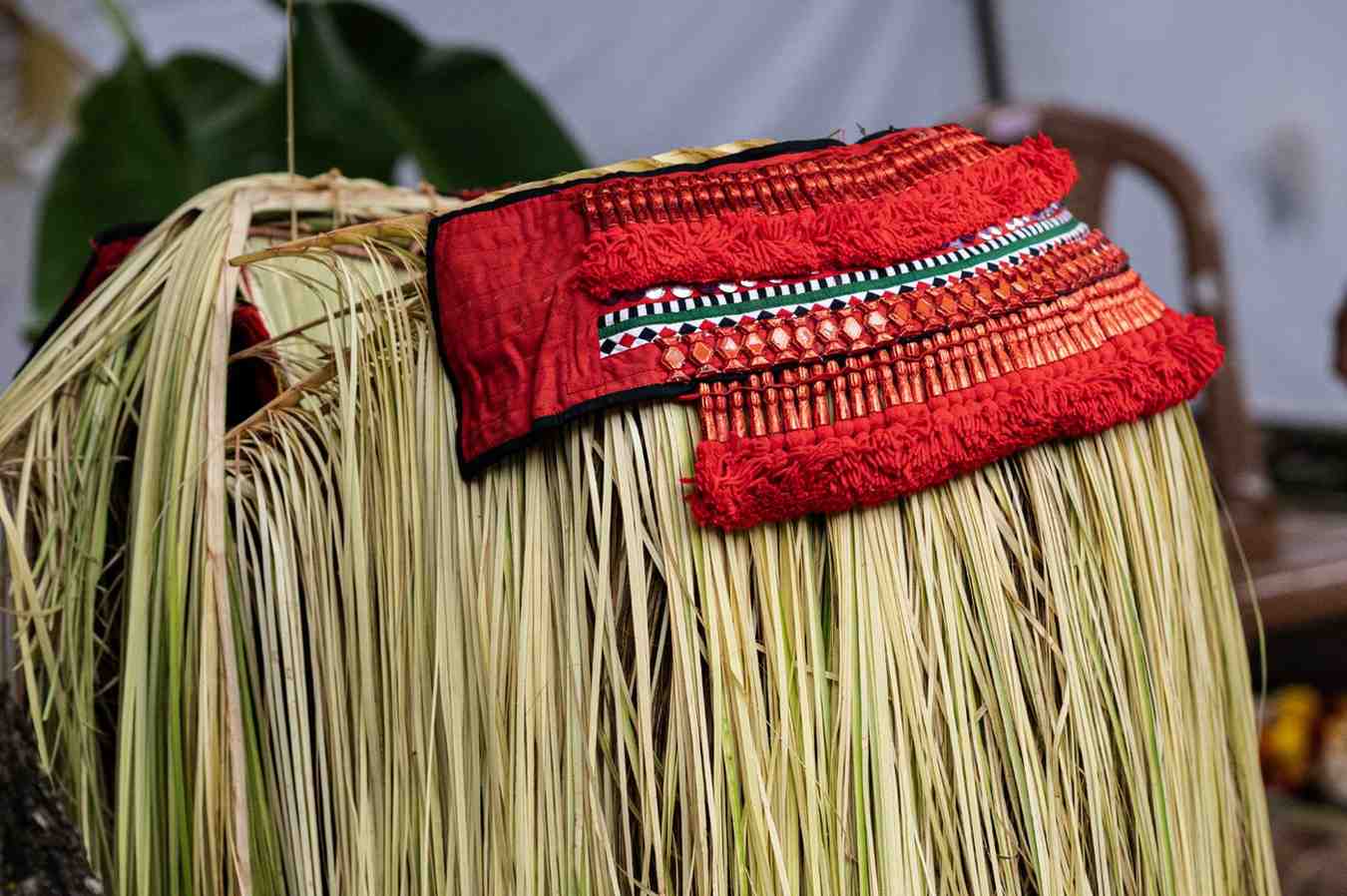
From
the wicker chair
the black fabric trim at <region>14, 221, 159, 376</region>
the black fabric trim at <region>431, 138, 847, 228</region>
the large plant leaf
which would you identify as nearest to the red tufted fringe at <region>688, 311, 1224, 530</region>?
the black fabric trim at <region>431, 138, 847, 228</region>

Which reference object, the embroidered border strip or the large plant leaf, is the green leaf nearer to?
the large plant leaf

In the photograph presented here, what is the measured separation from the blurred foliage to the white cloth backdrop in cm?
69

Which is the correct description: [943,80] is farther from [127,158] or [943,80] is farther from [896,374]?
[896,374]

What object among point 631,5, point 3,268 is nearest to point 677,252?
point 631,5

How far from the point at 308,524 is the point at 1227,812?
0.44 m

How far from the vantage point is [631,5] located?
7.62 ft

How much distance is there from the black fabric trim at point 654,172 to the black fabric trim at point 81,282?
0.26 metres

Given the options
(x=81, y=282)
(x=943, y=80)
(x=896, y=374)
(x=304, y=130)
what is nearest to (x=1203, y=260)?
(x=943, y=80)

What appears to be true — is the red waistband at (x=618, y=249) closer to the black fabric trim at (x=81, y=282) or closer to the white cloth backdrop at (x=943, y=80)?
the black fabric trim at (x=81, y=282)

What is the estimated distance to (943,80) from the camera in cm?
250

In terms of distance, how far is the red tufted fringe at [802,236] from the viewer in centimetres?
48

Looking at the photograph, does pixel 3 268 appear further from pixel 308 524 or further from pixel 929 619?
pixel 929 619

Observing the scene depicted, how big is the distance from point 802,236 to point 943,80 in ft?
7.08

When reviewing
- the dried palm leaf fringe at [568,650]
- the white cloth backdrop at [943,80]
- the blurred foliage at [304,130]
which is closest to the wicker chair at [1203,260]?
the white cloth backdrop at [943,80]
